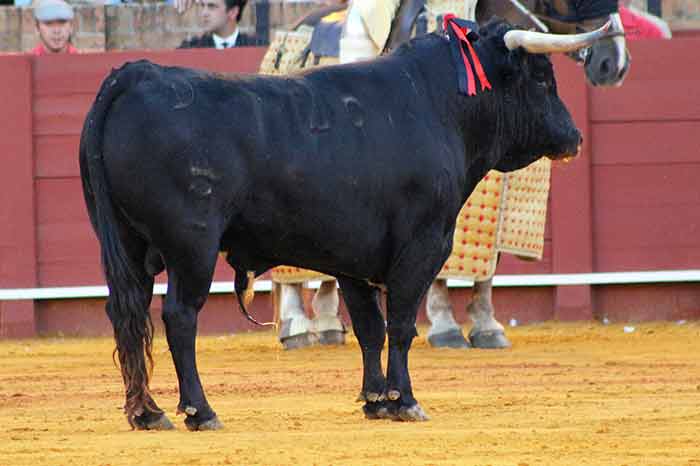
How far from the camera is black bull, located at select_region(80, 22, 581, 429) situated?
568 centimetres

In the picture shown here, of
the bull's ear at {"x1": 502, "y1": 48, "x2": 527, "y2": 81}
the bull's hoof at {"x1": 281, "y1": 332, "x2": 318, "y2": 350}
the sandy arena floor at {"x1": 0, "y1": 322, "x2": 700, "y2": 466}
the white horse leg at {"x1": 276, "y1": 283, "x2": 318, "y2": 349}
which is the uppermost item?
the bull's ear at {"x1": 502, "y1": 48, "x2": 527, "y2": 81}

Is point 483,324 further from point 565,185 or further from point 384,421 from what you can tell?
point 384,421

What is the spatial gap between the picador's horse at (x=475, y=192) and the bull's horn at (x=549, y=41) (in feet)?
7.82

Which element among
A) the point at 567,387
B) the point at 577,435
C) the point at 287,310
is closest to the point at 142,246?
the point at 577,435

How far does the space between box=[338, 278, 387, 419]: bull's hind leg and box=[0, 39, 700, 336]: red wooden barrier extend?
480 cm

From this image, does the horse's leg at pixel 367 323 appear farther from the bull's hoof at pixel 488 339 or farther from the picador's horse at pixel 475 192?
the bull's hoof at pixel 488 339

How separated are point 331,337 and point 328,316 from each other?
0.40 feet

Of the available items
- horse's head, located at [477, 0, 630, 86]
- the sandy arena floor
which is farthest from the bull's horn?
horse's head, located at [477, 0, 630, 86]

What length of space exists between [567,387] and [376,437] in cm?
202

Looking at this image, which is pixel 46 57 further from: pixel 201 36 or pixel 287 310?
pixel 287 310

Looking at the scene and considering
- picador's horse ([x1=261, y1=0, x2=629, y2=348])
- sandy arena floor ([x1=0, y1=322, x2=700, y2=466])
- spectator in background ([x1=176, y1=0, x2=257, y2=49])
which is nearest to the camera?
sandy arena floor ([x1=0, y1=322, x2=700, y2=466])

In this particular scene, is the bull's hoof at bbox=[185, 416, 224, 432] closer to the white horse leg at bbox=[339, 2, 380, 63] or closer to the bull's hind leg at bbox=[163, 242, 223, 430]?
the bull's hind leg at bbox=[163, 242, 223, 430]

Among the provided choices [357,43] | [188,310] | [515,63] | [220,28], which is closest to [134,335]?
[188,310]

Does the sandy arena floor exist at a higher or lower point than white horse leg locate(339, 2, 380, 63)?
lower
